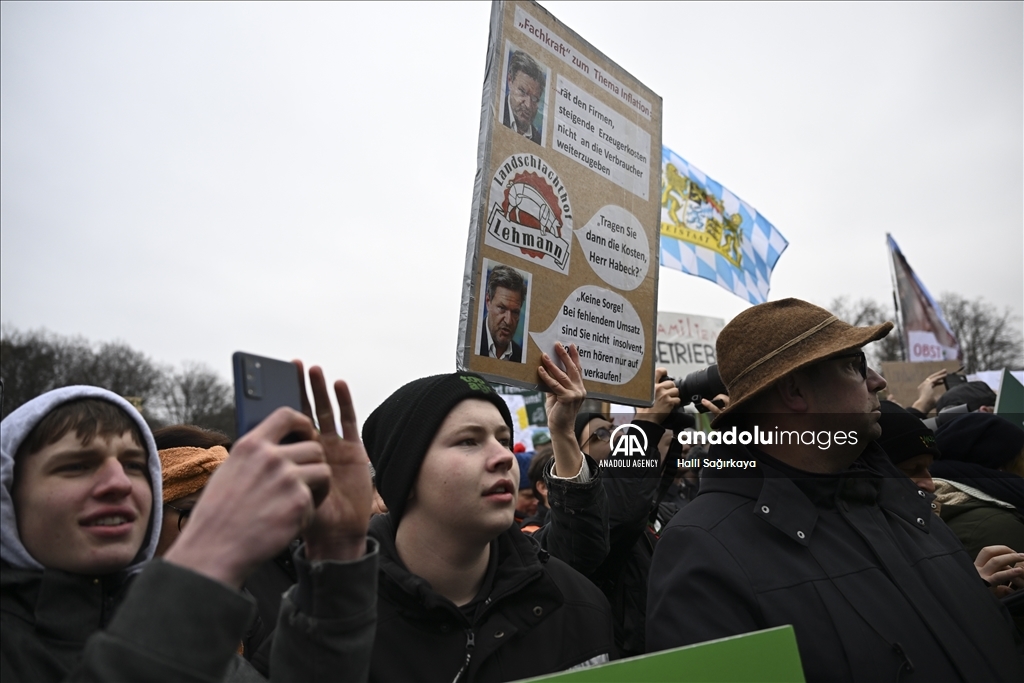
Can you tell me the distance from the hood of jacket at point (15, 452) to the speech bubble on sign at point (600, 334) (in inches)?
47.3

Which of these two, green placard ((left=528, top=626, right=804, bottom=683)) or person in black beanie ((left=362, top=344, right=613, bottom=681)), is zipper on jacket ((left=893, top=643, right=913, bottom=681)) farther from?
person in black beanie ((left=362, top=344, right=613, bottom=681))

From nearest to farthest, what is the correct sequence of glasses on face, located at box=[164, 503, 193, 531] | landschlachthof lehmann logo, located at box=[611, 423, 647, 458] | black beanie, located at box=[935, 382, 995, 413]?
1. glasses on face, located at box=[164, 503, 193, 531]
2. landschlachthof lehmann logo, located at box=[611, 423, 647, 458]
3. black beanie, located at box=[935, 382, 995, 413]

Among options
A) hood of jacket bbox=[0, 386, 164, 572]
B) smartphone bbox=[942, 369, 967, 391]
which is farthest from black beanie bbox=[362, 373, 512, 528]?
smartphone bbox=[942, 369, 967, 391]

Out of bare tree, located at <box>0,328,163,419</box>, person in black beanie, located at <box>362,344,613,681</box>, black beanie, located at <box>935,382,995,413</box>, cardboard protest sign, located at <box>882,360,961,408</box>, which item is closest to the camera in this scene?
person in black beanie, located at <box>362,344,613,681</box>

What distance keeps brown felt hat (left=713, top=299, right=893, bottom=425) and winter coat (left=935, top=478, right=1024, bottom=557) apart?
99 cm

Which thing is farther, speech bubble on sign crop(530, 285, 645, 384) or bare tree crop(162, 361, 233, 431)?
bare tree crop(162, 361, 233, 431)

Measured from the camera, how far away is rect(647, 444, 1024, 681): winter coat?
184 centimetres

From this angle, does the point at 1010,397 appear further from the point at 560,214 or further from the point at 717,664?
the point at 717,664

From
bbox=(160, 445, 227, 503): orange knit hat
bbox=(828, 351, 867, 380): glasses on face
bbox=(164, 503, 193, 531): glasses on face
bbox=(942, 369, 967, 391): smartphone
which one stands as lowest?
bbox=(164, 503, 193, 531): glasses on face

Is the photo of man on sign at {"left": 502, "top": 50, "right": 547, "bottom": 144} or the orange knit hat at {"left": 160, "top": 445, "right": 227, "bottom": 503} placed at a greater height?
the photo of man on sign at {"left": 502, "top": 50, "right": 547, "bottom": 144}

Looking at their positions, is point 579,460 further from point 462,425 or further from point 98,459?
point 98,459

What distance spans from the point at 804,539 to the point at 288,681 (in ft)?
4.41

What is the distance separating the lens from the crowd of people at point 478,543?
112 cm

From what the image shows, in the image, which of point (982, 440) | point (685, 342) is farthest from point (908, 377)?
point (982, 440)
